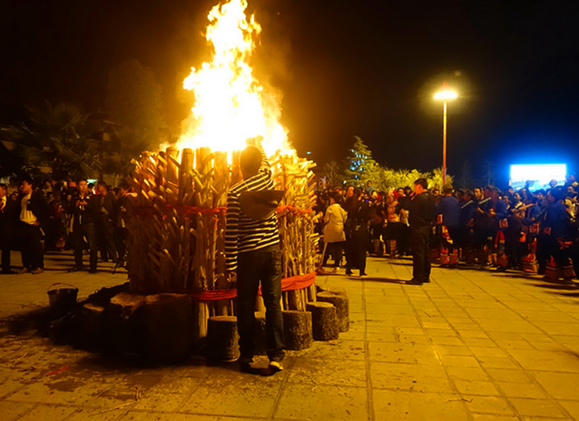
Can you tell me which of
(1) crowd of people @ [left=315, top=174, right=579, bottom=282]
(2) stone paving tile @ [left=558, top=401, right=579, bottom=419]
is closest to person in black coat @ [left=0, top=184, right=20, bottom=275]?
(1) crowd of people @ [left=315, top=174, right=579, bottom=282]

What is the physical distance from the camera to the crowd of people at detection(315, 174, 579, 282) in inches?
386

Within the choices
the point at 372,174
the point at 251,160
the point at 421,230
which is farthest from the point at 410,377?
Answer: the point at 372,174

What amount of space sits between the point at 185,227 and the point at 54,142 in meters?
21.1

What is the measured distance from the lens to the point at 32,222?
9742 mm

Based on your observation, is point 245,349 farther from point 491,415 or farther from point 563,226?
point 563,226

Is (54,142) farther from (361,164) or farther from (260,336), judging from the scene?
(361,164)

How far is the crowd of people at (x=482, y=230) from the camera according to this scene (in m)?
9.80

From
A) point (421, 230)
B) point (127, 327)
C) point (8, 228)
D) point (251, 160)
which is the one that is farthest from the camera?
point (8, 228)

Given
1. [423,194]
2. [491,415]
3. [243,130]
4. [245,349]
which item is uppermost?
[243,130]

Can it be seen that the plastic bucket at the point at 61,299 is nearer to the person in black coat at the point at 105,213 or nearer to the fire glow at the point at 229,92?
the fire glow at the point at 229,92

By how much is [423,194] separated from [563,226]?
132 inches

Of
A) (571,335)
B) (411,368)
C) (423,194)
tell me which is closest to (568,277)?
(423,194)

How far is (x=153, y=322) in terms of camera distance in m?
4.44

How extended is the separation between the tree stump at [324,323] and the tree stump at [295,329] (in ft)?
1.18
